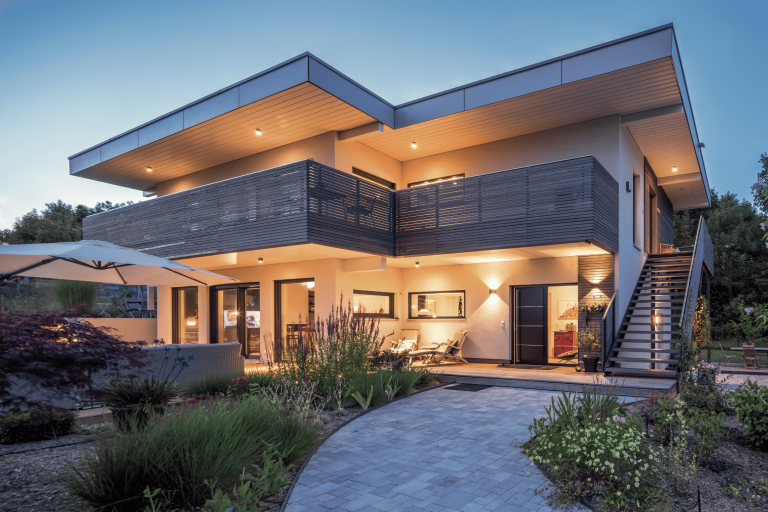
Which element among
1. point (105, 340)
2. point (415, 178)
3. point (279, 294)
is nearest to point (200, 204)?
point (279, 294)

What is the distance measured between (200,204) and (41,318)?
807 centimetres

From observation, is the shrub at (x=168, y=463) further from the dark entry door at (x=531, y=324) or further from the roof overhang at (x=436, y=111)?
the dark entry door at (x=531, y=324)

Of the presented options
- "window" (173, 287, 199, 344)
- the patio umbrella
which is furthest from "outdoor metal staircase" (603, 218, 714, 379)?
"window" (173, 287, 199, 344)

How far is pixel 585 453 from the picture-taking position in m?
3.88

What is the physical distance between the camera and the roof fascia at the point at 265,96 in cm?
892

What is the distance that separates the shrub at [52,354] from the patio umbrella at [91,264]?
2.36 meters

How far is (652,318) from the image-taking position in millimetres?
12695

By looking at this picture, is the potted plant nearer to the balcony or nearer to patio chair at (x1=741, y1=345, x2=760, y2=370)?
the balcony

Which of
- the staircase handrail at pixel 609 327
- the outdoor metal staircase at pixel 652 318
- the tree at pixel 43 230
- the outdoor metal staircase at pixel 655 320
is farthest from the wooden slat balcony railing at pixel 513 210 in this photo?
the tree at pixel 43 230

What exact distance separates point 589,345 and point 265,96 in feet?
27.0

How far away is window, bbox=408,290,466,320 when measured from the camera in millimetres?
13203

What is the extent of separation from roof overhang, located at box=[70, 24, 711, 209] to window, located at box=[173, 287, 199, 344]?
3938 mm

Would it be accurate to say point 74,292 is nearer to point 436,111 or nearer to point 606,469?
point 436,111

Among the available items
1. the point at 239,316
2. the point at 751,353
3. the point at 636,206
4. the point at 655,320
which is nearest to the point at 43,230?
the point at 239,316
